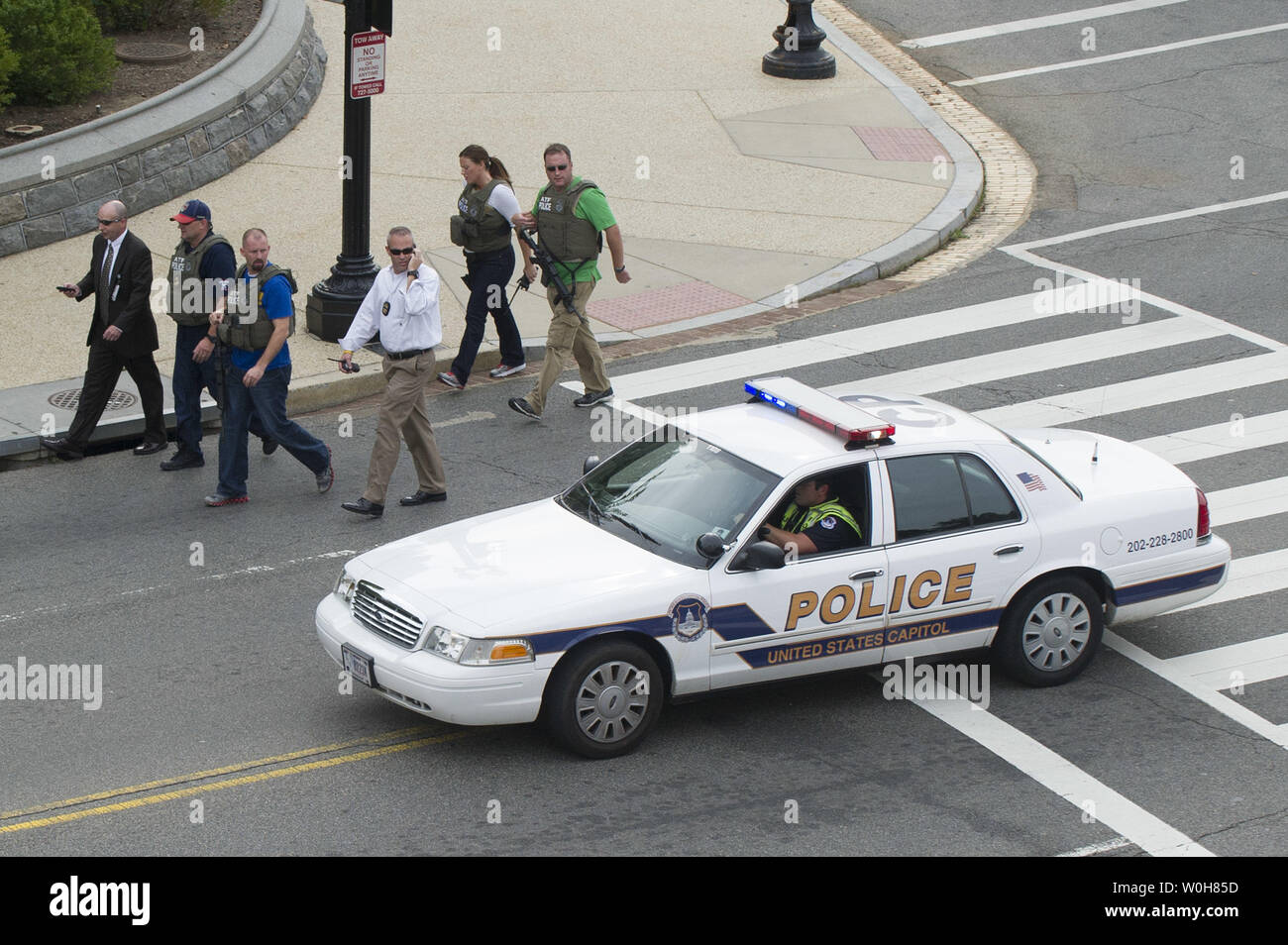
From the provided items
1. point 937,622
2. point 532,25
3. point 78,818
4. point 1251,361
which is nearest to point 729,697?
point 937,622

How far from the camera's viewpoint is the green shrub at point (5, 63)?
51.7 ft

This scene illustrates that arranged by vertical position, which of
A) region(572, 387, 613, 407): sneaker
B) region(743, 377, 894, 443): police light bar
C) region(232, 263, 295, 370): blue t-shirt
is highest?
region(232, 263, 295, 370): blue t-shirt

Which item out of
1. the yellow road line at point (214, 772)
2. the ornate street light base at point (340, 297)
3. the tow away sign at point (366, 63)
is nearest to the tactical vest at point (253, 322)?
the ornate street light base at point (340, 297)

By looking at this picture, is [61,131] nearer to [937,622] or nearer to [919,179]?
[919,179]

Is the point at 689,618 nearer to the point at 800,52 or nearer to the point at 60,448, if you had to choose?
the point at 60,448

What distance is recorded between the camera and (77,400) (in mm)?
12562

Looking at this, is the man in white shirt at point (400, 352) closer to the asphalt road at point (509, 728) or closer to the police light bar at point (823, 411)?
the asphalt road at point (509, 728)

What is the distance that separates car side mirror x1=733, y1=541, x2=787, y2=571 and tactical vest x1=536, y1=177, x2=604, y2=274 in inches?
200

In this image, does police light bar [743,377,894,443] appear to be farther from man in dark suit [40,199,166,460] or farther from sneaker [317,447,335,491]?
man in dark suit [40,199,166,460]

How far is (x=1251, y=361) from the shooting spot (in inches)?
536

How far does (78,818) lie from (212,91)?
11.5 metres

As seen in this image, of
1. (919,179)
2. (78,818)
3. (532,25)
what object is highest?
(532,25)

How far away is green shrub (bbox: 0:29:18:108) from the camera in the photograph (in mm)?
15750

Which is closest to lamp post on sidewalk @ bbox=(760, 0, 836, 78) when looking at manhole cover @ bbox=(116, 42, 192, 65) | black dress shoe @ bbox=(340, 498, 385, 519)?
manhole cover @ bbox=(116, 42, 192, 65)
